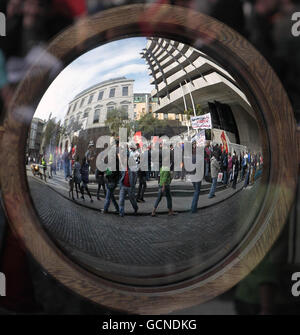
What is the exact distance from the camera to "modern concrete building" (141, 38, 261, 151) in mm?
1130

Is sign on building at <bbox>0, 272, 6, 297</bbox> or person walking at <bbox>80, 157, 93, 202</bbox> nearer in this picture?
person walking at <bbox>80, 157, 93, 202</bbox>

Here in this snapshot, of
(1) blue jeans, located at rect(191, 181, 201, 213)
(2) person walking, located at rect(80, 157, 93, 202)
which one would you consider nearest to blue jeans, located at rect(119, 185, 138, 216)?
(2) person walking, located at rect(80, 157, 93, 202)

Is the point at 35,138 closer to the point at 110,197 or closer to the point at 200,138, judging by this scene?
the point at 110,197

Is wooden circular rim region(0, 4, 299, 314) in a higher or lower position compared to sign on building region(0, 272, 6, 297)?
higher

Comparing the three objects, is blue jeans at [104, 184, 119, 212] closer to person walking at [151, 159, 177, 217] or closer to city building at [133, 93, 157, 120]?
person walking at [151, 159, 177, 217]

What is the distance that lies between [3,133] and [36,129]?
0.13m

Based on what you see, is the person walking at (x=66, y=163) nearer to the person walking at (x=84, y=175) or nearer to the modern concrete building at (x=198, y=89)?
the person walking at (x=84, y=175)

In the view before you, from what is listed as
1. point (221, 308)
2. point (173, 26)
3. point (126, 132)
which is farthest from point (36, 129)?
point (221, 308)

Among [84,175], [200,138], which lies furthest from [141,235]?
[200,138]

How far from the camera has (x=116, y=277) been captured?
112cm

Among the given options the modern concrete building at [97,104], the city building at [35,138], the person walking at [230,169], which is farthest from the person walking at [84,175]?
the person walking at [230,169]

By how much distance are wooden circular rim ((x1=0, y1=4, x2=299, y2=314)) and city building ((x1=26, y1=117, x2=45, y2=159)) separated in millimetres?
55

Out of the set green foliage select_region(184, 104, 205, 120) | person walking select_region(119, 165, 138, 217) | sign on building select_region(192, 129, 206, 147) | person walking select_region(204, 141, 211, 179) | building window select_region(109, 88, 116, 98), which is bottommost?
person walking select_region(119, 165, 138, 217)

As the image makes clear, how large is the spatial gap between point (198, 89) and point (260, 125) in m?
0.30
